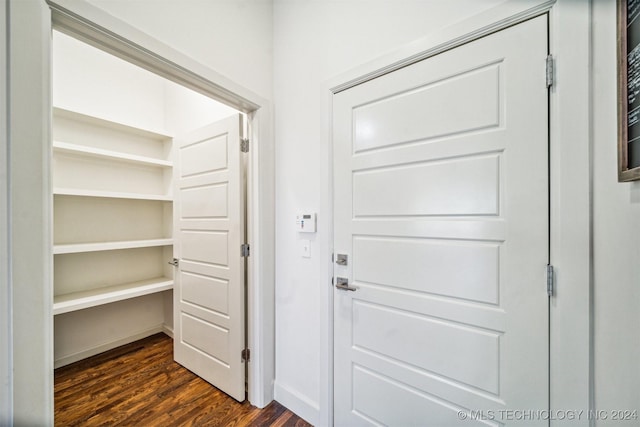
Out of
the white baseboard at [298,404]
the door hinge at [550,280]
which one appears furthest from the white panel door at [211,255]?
the door hinge at [550,280]

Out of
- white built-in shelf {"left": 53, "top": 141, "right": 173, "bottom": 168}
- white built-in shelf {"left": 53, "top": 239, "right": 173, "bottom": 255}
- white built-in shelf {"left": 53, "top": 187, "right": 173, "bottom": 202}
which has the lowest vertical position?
white built-in shelf {"left": 53, "top": 239, "right": 173, "bottom": 255}

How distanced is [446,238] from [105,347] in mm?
3389

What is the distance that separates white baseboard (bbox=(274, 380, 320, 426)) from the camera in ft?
5.16

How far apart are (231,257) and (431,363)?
1.41 metres

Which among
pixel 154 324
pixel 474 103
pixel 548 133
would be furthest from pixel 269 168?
pixel 154 324

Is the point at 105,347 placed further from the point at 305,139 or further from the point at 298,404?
the point at 305,139

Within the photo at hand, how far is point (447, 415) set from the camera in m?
1.12

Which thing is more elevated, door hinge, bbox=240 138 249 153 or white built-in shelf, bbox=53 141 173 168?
white built-in shelf, bbox=53 141 173 168

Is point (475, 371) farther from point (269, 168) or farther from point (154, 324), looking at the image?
point (154, 324)

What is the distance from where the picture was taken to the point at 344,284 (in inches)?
56.9

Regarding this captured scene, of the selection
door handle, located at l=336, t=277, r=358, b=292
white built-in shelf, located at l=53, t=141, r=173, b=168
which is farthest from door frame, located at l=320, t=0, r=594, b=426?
white built-in shelf, located at l=53, t=141, r=173, b=168

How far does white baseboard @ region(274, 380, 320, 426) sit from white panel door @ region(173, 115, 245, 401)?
28 centimetres

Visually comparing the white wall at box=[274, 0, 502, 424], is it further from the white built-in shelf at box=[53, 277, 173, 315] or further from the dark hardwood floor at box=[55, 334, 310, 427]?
the white built-in shelf at box=[53, 277, 173, 315]

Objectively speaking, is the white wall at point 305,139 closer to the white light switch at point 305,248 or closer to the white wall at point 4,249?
the white light switch at point 305,248
